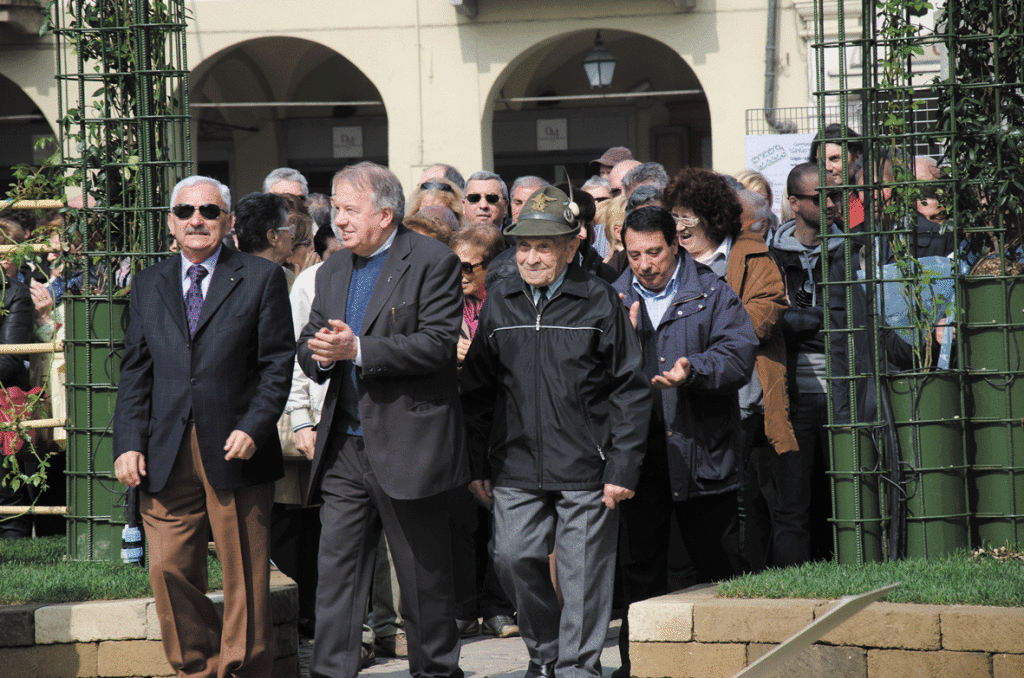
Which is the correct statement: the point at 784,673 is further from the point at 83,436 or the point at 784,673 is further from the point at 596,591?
the point at 83,436

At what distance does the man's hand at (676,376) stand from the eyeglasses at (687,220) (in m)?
1.22

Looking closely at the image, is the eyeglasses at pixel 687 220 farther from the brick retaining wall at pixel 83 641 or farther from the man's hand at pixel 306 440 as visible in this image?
the brick retaining wall at pixel 83 641

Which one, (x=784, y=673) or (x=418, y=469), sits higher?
(x=418, y=469)

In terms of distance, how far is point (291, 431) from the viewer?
6.24 m

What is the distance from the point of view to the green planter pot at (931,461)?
5.85 meters

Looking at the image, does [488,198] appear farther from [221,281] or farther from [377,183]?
[221,281]

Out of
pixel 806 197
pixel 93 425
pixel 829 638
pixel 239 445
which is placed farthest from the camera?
pixel 806 197

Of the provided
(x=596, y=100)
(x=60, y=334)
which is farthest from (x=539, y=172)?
(x=60, y=334)

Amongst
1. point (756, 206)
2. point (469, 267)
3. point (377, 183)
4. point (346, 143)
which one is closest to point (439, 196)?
point (469, 267)

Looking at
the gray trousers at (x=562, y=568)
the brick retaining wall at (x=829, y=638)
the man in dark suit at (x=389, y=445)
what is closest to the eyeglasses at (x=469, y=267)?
the man in dark suit at (x=389, y=445)

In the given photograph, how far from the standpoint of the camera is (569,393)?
17.0ft

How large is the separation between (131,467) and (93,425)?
165 cm

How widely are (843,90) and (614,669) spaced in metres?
2.74

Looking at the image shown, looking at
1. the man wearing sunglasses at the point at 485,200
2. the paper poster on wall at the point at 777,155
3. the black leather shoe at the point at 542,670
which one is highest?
the paper poster on wall at the point at 777,155
